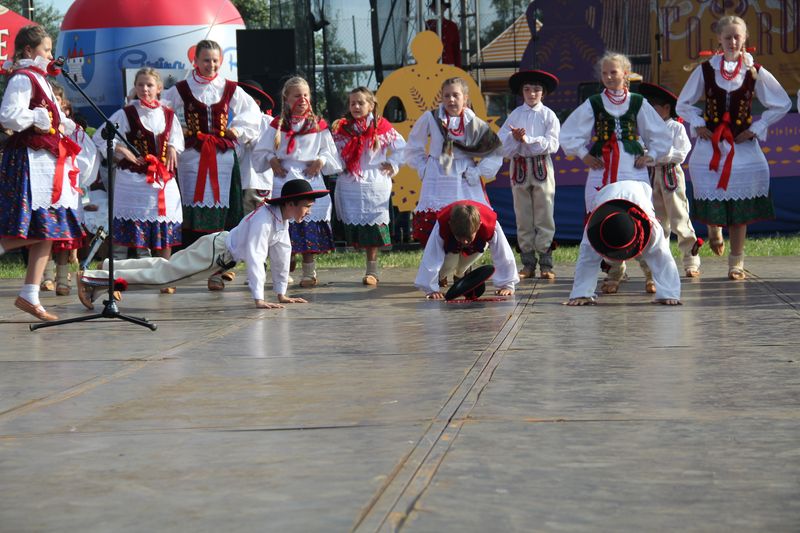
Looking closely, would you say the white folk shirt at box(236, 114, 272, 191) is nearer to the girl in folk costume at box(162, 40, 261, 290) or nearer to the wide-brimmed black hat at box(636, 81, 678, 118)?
the girl in folk costume at box(162, 40, 261, 290)

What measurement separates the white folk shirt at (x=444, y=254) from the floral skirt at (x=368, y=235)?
1.61 metres

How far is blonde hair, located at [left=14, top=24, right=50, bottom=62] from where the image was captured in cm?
766

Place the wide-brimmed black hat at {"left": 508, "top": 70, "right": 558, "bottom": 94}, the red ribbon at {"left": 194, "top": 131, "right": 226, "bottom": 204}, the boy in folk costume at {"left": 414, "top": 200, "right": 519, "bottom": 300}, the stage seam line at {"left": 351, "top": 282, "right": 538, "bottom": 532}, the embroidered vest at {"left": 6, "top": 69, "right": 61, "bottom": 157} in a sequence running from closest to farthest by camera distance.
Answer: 1. the stage seam line at {"left": 351, "top": 282, "right": 538, "bottom": 532}
2. the embroidered vest at {"left": 6, "top": 69, "right": 61, "bottom": 157}
3. the boy in folk costume at {"left": 414, "top": 200, "right": 519, "bottom": 300}
4. the red ribbon at {"left": 194, "top": 131, "right": 226, "bottom": 204}
5. the wide-brimmed black hat at {"left": 508, "top": 70, "right": 558, "bottom": 94}

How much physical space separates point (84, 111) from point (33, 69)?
1252 cm

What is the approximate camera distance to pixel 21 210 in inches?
310

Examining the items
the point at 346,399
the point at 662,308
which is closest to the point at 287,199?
the point at 662,308

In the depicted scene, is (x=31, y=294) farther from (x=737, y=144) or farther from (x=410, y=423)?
(x=737, y=144)

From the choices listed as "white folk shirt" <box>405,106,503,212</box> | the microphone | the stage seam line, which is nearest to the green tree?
"white folk shirt" <box>405,106,503,212</box>

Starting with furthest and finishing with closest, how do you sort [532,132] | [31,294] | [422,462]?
1. [532,132]
2. [31,294]
3. [422,462]

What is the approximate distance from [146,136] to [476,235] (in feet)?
8.39

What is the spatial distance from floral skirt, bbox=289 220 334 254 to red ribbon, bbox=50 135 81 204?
207cm

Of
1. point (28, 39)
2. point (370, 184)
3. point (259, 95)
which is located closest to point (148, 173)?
point (370, 184)

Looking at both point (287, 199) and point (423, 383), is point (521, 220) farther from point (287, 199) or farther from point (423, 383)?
point (423, 383)

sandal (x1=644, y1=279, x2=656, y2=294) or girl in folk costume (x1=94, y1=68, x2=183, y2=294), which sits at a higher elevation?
girl in folk costume (x1=94, y1=68, x2=183, y2=294)
